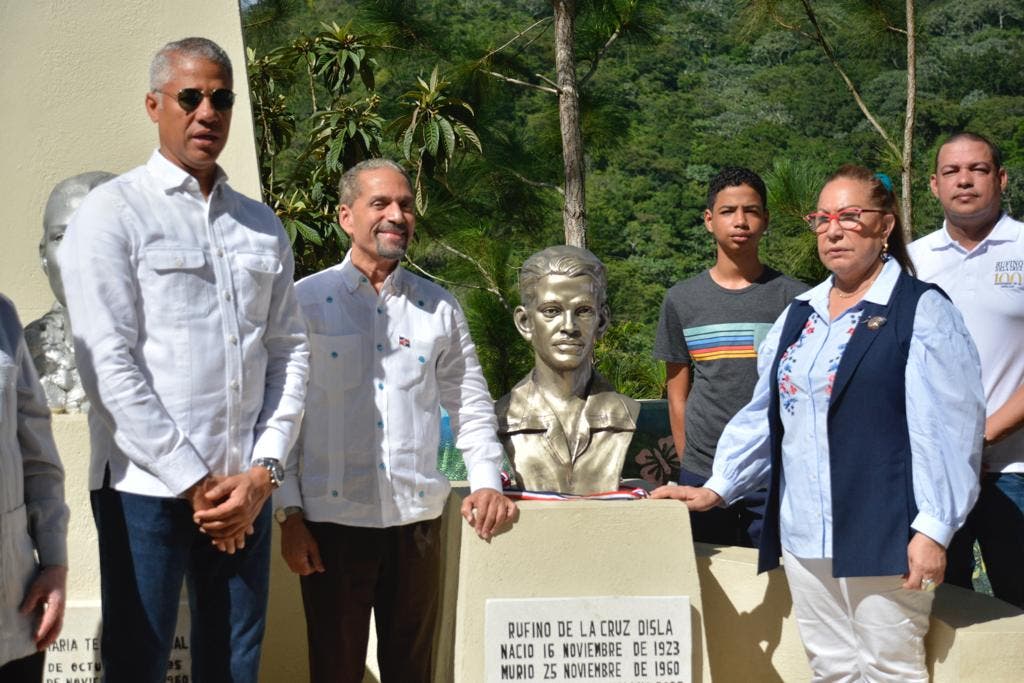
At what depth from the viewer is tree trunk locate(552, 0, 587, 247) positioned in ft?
33.2

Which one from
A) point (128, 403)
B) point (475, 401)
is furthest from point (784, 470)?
point (128, 403)

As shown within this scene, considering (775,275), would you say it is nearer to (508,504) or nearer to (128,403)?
(508,504)

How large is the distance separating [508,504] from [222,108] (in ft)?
3.94

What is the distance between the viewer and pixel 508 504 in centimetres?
309

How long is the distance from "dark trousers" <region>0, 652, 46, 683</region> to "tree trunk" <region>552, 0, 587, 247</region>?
7.96 m

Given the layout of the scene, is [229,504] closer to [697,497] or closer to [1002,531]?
[697,497]

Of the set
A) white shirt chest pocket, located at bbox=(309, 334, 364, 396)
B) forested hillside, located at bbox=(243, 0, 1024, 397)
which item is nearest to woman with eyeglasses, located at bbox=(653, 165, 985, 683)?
white shirt chest pocket, located at bbox=(309, 334, 364, 396)

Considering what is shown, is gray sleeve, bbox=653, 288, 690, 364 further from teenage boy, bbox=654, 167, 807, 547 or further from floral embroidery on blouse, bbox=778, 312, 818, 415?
floral embroidery on blouse, bbox=778, 312, 818, 415

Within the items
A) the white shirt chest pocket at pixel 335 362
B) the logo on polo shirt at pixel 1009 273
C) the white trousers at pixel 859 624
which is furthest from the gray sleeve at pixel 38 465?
the logo on polo shirt at pixel 1009 273

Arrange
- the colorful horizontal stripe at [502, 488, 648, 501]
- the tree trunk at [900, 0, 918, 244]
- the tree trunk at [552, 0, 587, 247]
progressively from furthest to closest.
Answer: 1. the tree trunk at [552, 0, 587, 247]
2. the tree trunk at [900, 0, 918, 244]
3. the colorful horizontal stripe at [502, 488, 648, 501]

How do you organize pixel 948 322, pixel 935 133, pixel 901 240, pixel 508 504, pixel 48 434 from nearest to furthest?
pixel 48 434 → pixel 948 322 → pixel 901 240 → pixel 508 504 → pixel 935 133

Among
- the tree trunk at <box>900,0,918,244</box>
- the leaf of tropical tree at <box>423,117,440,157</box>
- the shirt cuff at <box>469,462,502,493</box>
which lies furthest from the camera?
the leaf of tropical tree at <box>423,117,440,157</box>

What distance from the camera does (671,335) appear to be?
3824mm

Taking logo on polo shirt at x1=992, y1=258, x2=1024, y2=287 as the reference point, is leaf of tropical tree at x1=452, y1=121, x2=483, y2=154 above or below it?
above
